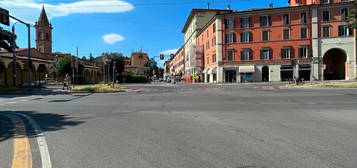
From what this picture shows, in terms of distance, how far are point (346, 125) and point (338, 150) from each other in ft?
10.7

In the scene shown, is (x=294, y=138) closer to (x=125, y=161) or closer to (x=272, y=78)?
(x=125, y=161)

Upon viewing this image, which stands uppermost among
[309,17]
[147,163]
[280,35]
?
[309,17]

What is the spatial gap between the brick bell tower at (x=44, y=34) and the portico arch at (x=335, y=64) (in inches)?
3491

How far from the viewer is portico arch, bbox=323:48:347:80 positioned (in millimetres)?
52062

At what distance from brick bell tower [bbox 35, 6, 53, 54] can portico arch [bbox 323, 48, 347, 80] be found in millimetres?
88673

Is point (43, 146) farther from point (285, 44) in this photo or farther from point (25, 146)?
point (285, 44)

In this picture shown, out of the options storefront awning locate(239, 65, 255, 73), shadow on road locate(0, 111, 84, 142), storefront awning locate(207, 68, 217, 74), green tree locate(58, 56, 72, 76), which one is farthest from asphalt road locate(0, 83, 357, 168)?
green tree locate(58, 56, 72, 76)

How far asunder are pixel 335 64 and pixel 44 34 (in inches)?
3602

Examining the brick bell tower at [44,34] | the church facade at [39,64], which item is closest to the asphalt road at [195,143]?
the church facade at [39,64]

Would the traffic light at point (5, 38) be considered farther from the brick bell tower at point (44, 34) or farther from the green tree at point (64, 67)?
the brick bell tower at point (44, 34)

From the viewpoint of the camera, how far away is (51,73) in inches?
2648

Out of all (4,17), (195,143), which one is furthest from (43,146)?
(4,17)

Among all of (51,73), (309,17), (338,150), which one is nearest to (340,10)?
(309,17)

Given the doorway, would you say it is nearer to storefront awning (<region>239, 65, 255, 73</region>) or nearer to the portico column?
storefront awning (<region>239, 65, 255, 73</region>)
